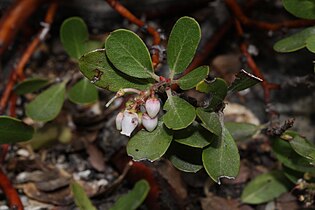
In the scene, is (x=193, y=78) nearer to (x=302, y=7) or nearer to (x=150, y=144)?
(x=150, y=144)

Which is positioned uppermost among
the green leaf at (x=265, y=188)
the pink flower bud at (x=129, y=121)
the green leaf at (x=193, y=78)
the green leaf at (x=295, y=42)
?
the pink flower bud at (x=129, y=121)

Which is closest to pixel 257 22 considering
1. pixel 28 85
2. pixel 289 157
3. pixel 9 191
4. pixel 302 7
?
pixel 302 7

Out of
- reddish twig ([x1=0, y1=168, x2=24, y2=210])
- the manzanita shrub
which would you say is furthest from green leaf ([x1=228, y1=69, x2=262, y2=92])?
reddish twig ([x1=0, y1=168, x2=24, y2=210])

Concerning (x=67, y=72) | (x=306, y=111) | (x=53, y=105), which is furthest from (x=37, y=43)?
(x=306, y=111)

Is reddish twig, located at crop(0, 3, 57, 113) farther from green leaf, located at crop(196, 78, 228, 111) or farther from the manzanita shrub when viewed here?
green leaf, located at crop(196, 78, 228, 111)

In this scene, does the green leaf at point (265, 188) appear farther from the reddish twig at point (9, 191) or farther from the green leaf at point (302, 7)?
the reddish twig at point (9, 191)

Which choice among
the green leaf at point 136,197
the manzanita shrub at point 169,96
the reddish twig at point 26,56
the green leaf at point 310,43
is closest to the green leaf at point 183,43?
the manzanita shrub at point 169,96

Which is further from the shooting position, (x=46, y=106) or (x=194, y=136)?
(x=46, y=106)
